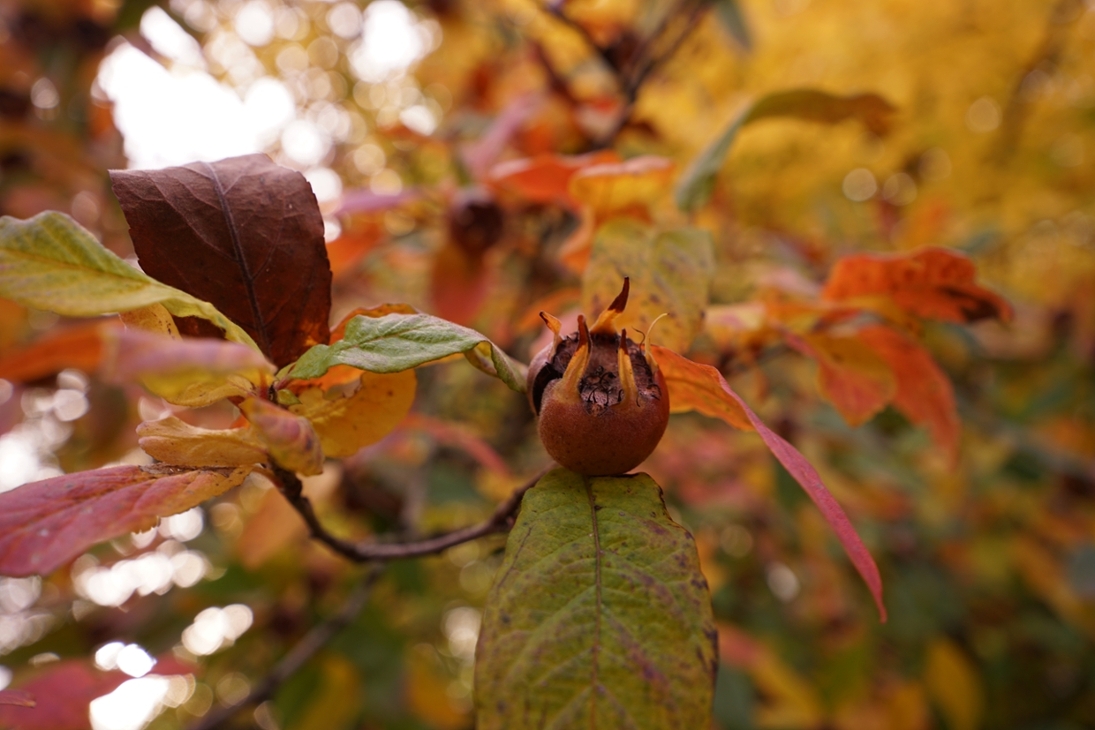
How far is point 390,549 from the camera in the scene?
622mm

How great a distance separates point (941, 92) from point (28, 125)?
117 inches

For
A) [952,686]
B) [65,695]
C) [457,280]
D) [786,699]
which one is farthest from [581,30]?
[952,686]

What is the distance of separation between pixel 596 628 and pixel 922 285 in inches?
19.2

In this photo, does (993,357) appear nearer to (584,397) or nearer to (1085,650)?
(1085,650)

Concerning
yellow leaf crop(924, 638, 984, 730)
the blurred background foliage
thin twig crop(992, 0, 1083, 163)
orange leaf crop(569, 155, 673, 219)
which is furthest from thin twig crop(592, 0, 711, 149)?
thin twig crop(992, 0, 1083, 163)

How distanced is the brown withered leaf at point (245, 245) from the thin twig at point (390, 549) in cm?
9

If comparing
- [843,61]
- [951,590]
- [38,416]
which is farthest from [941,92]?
[38,416]

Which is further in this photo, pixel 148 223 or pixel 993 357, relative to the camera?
pixel 993 357

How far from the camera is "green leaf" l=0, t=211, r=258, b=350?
0.38 m

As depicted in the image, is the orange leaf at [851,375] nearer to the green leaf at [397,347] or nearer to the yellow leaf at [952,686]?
the green leaf at [397,347]

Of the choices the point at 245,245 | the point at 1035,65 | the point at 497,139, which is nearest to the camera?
the point at 245,245

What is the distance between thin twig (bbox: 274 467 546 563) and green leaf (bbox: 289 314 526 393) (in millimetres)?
98

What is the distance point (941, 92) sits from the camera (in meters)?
2.90

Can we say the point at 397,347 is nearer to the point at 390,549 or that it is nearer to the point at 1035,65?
the point at 390,549
